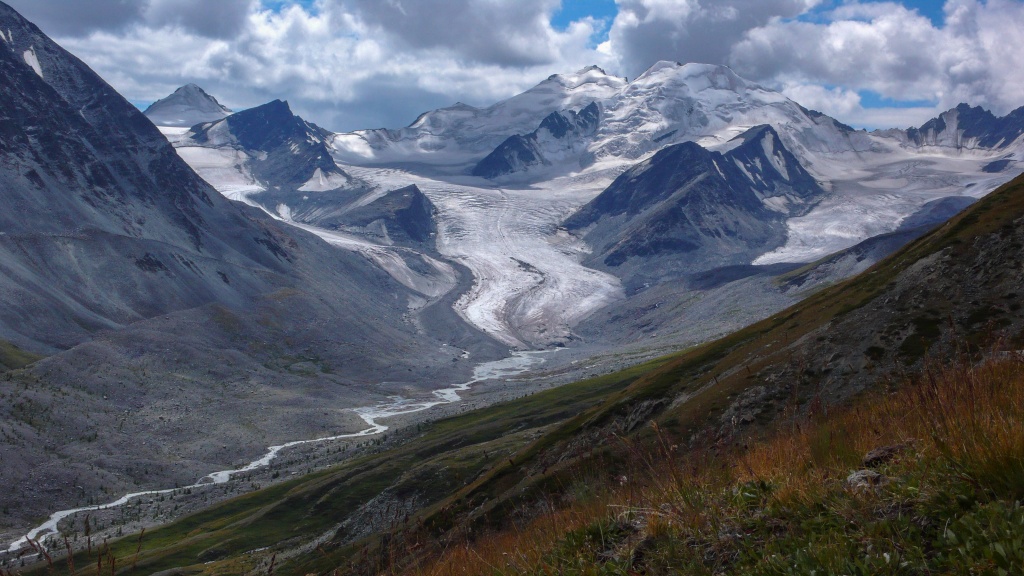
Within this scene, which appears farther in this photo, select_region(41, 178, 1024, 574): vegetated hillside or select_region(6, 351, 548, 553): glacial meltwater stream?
select_region(6, 351, 548, 553): glacial meltwater stream

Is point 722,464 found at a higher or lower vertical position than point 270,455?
higher

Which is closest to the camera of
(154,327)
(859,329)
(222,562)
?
(859,329)

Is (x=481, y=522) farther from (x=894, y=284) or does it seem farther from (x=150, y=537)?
(x=150, y=537)

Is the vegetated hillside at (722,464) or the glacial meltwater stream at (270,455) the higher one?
the vegetated hillside at (722,464)

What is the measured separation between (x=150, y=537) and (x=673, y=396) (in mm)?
63598

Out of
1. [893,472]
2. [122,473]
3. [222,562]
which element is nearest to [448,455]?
[222,562]

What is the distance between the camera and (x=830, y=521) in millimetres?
6453

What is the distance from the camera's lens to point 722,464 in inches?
385

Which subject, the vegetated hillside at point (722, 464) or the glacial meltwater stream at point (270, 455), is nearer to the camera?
the vegetated hillside at point (722, 464)

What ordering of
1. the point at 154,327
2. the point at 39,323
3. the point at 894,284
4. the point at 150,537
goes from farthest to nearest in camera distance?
the point at 154,327, the point at 39,323, the point at 150,537, the point at 894,284

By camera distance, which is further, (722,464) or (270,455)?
(270,455)

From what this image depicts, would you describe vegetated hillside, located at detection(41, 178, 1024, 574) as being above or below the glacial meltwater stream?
above

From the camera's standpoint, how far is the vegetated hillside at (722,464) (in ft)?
21.4

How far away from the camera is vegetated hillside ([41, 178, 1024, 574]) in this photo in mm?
6523
